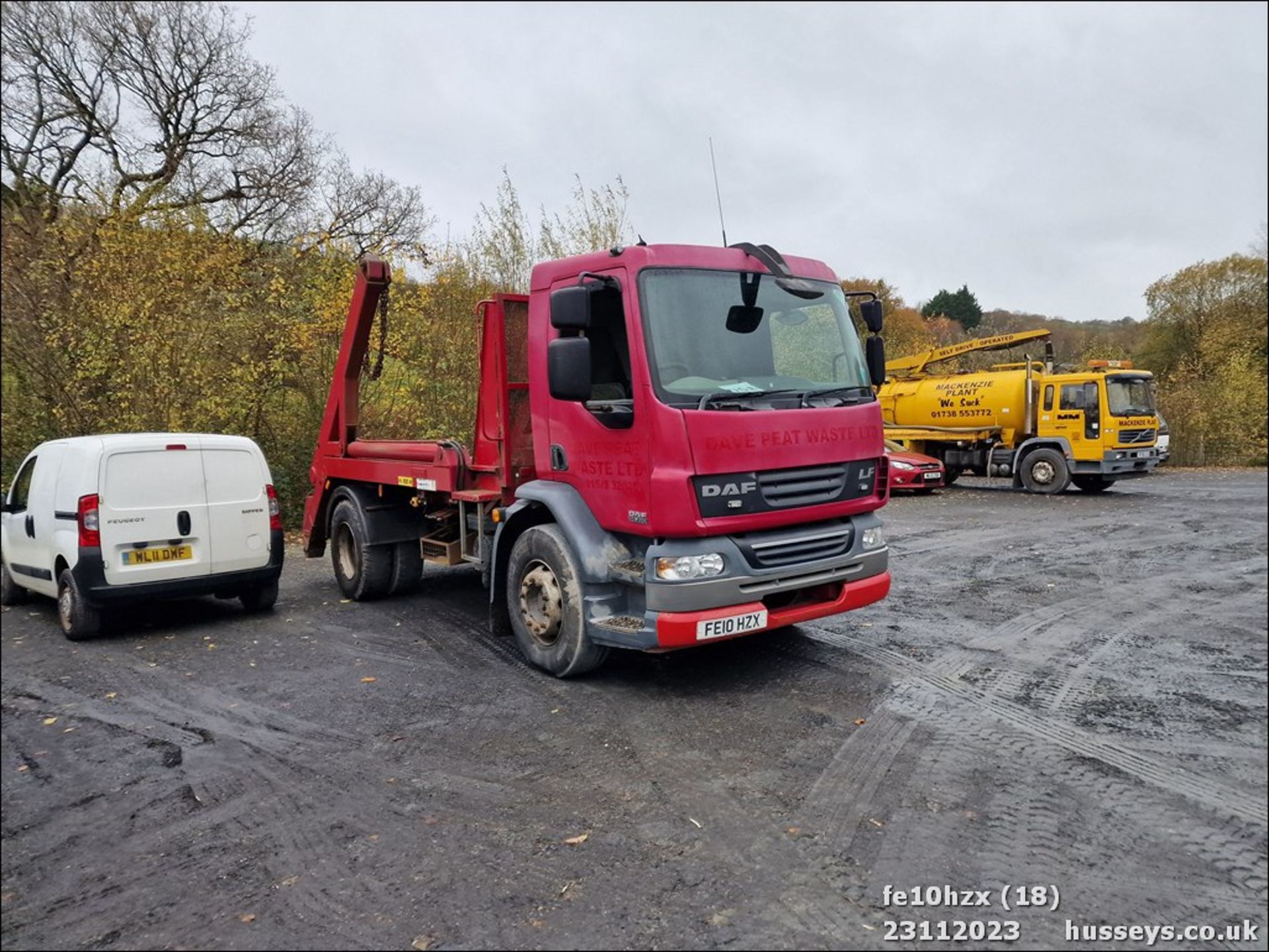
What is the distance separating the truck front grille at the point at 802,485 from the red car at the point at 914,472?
1391cm

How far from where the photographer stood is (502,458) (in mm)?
6012

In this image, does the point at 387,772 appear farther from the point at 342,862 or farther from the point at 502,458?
the point at 502,458

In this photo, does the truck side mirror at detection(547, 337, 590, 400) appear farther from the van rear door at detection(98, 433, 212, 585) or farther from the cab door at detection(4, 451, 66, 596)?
the cab door at detection(4, 451, 66, 596)

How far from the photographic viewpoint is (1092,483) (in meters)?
18.1

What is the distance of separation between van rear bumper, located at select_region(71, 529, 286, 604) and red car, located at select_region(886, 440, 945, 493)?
14456mm

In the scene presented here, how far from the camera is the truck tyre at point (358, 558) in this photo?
7891 mm

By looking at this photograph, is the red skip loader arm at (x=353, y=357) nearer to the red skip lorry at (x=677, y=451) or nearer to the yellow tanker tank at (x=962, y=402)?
the red skip lorry at (x=677, y=451)

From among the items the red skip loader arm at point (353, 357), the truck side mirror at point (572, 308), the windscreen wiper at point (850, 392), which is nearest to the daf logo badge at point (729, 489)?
the windscreen wiper at point (850, 392)

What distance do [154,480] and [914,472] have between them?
16098 mm

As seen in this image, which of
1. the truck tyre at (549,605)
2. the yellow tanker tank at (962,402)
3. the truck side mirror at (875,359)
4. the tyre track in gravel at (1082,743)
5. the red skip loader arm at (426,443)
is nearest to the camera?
the tyre track in gravel at (1082,743)

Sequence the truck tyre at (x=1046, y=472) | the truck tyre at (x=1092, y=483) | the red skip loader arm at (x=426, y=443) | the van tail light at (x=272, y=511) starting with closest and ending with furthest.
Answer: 1. the red skip loader arm at (x=426, y=443)
2. the van tail light at (x=272, y=511)
3. the truck tyre at (x=1046, y=472)
4. the truck tyre at (x=1092, y=483)

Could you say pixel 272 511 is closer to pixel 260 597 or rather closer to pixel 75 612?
pixel 260 597

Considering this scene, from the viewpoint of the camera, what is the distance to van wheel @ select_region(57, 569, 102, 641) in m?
6.32

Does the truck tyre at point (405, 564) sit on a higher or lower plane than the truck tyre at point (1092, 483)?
higher
